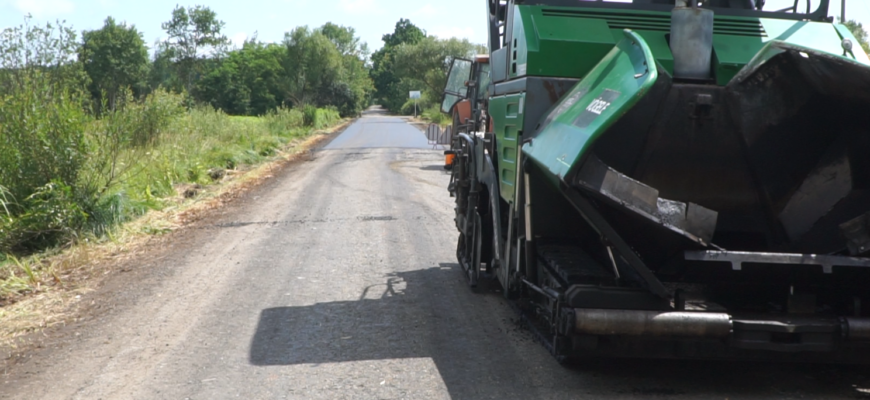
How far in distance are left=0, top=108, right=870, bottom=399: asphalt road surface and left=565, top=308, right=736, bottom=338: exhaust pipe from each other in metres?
0.40

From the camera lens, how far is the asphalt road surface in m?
4.67

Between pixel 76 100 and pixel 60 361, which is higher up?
pixel 76 100

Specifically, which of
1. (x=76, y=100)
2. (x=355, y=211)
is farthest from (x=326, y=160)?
(x=76, y=100)

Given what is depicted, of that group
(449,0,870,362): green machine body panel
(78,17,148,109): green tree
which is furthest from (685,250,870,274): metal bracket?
(78,17,148,109): green tree

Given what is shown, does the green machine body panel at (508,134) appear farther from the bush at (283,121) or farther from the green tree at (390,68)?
the green tree at (390,68)

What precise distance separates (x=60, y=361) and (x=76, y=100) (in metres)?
6.18

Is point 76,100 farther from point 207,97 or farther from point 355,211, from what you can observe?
point 207,97

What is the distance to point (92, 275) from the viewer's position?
8.25 m

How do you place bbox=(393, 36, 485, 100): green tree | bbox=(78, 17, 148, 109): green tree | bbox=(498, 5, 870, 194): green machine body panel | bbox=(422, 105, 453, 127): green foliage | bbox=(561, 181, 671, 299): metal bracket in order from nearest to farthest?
bbox=(561, 181, 671, 299): metal bracket, bbox=(498, 5, 870, 194): green machine body panel, bbox=(422, 105, 453, 127): green foliage, bbox=(393, 36, 485, 100): green tree, bbox=(78, 17, 148, 109): green tree

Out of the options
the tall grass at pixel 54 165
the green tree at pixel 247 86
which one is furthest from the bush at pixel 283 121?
the green tree at pixel 247 86

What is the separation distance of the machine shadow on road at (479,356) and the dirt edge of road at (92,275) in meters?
1.67

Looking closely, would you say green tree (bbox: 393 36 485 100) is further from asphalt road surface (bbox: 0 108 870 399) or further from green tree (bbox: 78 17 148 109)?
asphalt road surface (bbox: 0 108 870 399)

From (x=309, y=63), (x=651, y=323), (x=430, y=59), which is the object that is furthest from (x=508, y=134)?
(x=309, y=63)

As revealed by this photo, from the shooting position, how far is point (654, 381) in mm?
4723
